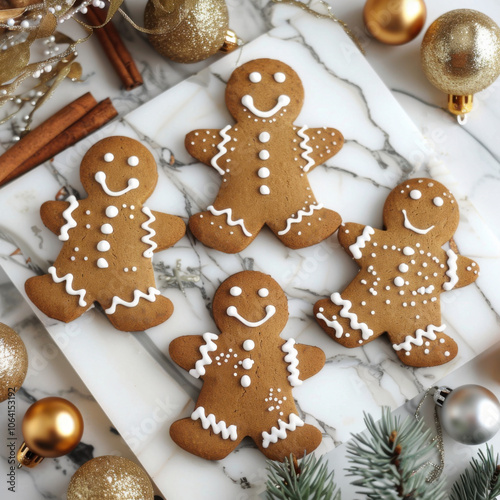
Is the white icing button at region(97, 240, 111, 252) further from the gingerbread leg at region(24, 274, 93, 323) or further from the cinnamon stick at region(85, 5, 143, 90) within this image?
Result: the cinnamon stick at region(85, 5, 143, 90)

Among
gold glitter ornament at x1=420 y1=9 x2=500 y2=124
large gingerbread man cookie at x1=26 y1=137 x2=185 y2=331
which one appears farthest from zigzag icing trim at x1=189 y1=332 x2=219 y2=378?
gold glitter ornament at x1=420 y1=9 x2=500 y2=124

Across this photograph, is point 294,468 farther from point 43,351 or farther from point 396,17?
point 396,17

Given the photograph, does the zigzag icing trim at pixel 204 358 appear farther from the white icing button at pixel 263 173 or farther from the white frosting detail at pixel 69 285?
the white icing button at pixel 263 173

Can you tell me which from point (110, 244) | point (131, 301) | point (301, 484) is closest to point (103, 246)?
point (110, 244)

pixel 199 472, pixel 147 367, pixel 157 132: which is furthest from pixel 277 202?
pixel 199 472

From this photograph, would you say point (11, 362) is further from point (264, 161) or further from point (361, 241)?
point (361, 241)

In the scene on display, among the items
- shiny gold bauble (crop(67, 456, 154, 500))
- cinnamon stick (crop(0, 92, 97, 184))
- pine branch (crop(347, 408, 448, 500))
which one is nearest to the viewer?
pine branch (crop(347, 408, 448, 500))
